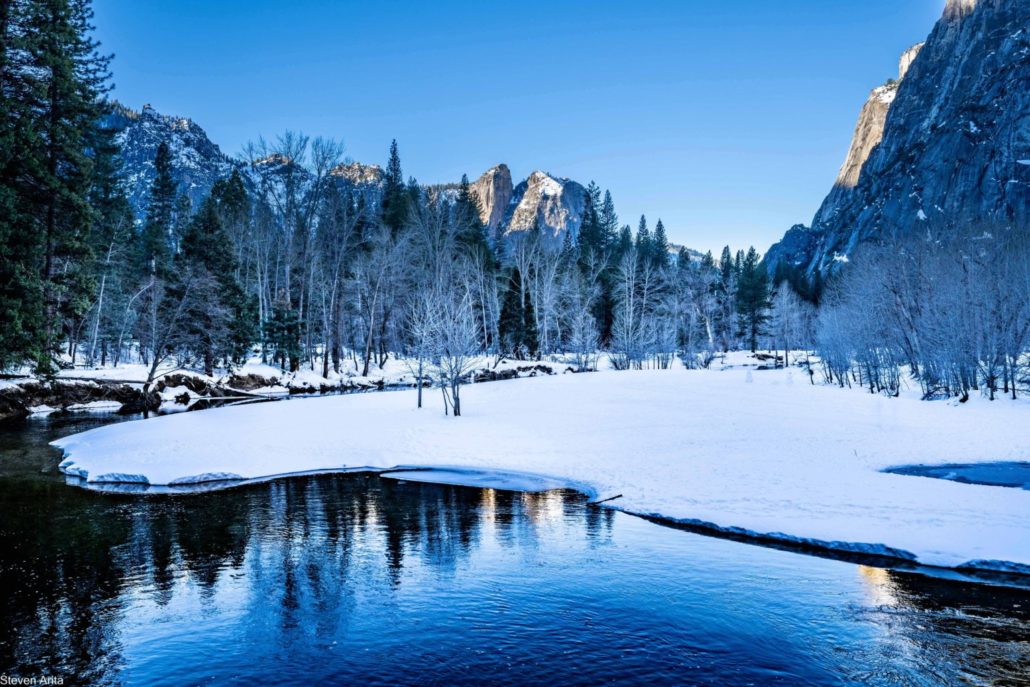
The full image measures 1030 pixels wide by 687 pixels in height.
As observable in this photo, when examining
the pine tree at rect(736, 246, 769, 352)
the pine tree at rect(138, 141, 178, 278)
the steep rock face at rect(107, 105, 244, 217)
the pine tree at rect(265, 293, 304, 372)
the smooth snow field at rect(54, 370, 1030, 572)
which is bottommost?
the smooth snow field at rect(54, 370, 1030, 572)

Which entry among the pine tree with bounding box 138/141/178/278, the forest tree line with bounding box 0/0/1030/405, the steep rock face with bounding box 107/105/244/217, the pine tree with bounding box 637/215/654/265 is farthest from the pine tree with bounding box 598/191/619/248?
the steep rock face with bounding box 107/105/244/217

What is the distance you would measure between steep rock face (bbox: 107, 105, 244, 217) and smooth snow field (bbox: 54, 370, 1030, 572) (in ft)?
573

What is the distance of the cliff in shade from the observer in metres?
80.5

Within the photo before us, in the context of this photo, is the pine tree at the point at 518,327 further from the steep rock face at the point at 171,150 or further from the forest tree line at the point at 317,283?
the steep rock face at the point at 171,150

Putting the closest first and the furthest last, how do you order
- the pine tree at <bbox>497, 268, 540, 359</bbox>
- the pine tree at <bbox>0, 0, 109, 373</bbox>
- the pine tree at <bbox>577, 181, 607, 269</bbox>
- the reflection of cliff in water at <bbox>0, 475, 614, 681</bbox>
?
the reflection of cliff in water at <bbox>0, 475, 614, 681</bbox> → the pine tree at <bbox>0, 0, 109, 373</bbox> → the pine tree at <bbox>497, 268, 540, 359</bbox> → the pine tree at <bbox>577, 181, 607, 269</bbox>

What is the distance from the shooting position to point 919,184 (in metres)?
94.9

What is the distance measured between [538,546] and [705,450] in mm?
8654

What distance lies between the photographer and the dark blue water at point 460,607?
19.9 feet

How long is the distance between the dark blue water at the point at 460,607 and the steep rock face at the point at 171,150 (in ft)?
609

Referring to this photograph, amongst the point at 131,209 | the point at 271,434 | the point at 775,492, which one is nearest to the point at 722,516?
the point at 775,492

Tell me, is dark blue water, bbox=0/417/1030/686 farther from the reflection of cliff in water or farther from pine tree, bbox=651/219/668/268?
pine tree, bbox=651/219/668/268

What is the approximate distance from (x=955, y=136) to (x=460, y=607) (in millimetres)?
112733

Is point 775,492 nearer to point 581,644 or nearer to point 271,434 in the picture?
point 581,644

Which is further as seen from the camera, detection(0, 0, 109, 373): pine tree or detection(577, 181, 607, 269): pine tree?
detection(577, 181, 607, 269): pine tree
